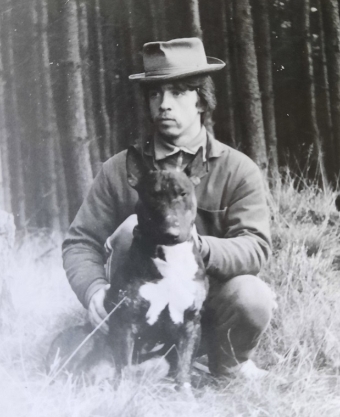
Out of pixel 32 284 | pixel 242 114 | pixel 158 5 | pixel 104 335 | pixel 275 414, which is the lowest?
pixel 275 414

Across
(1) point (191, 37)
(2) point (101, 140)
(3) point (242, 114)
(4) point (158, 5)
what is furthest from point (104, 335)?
(4) point (158, 5)

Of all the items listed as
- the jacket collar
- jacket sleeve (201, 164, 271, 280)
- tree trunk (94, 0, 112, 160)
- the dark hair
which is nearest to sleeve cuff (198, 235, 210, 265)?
jacket sleeve (201, 164, 271, 280)

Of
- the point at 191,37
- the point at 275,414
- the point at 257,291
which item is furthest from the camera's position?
the point at 191,37

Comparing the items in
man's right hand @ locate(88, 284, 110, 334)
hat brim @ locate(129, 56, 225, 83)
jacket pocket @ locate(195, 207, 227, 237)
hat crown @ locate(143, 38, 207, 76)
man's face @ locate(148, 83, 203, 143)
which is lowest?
man's right hand @ locate(88, 284, 110, 334)

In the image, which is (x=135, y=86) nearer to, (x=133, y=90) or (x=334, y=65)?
(x=133, y=90)

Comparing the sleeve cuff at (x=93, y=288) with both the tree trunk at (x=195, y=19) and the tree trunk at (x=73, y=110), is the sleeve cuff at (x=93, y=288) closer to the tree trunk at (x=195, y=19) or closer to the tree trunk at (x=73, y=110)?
the tree trunk at (x=73, y=110)

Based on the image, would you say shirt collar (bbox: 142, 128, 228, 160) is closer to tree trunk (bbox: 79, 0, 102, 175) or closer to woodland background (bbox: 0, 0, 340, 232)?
woodland background (bbox: 0, 0, 340, 232)

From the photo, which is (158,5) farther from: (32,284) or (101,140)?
(32,284)
